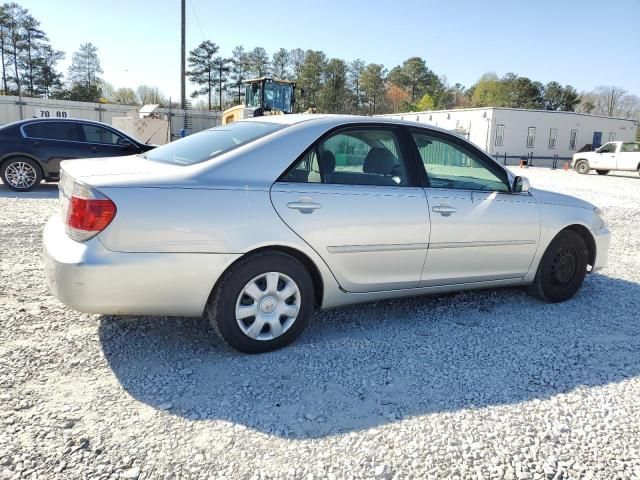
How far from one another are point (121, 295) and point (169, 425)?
2.65ft

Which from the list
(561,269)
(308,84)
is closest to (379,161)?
(561,269)

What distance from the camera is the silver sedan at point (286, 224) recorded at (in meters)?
2.89

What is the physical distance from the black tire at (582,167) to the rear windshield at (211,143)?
26.4 meters

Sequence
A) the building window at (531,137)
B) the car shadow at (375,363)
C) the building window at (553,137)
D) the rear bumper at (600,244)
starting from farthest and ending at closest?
the building window at (553,137) → the building window at (531,137) → the rear bumper at (600,244) → the car shadow at (375,363)

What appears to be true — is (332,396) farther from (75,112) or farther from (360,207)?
(75,112)

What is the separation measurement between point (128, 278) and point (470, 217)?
252 cm

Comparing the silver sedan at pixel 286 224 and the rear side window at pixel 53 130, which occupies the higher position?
the rear side window at pixel 53 130

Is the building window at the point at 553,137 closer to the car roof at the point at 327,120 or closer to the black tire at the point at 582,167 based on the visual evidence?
the black tire at the point at 582,167

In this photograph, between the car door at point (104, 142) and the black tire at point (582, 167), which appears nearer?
the car door at point (104, 142)

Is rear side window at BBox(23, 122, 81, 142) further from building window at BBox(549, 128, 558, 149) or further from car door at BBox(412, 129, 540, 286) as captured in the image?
building window at BBox(549, 128, 558, 149)

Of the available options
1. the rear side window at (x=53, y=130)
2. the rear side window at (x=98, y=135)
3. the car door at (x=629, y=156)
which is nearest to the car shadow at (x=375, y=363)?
the rear side window at (x=98, y=135)

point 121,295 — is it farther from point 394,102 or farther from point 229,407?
point 394,102

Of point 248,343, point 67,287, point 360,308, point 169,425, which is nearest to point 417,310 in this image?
point 360,308

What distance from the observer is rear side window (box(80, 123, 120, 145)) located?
1036cm
